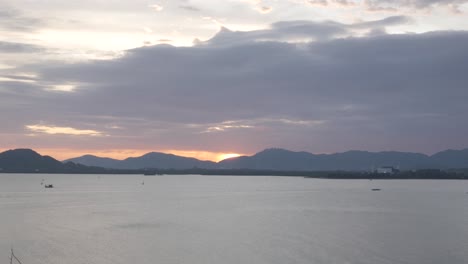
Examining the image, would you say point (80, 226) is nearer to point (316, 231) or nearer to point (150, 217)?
point (150, 217)

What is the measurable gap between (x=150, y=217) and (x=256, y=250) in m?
35.3

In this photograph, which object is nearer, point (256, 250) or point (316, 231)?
point (256, 250)

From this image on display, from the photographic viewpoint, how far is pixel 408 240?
57.2 m

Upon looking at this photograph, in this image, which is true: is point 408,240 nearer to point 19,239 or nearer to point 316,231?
point 316,231

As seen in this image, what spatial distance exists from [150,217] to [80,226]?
50.5ft

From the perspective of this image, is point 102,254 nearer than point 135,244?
Yes

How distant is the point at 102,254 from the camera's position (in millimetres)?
49156

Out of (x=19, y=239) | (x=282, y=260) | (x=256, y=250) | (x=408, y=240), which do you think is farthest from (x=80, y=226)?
(x=408, y=240)

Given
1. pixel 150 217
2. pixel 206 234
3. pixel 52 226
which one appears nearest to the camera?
pixel 206 234

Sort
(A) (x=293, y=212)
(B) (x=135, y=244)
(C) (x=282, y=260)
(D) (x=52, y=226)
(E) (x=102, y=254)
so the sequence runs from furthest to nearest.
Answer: (A) (x=293, y=212), (D) (x=52, y=226), (B) (x=135, y=244), (E) (x=102, y=254), (C) (x=282, y=260)

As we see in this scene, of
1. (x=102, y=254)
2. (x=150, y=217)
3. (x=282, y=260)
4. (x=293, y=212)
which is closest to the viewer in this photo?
(x=282, y=260)

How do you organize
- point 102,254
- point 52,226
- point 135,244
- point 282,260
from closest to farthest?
point 282,260
point 102,254
point 135,244
point 52,226

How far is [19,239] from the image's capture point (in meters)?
57.7

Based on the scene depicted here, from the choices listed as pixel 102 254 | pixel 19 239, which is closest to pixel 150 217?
pixel 19 239
